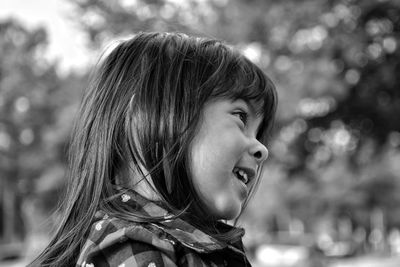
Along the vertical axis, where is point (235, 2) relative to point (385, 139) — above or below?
above

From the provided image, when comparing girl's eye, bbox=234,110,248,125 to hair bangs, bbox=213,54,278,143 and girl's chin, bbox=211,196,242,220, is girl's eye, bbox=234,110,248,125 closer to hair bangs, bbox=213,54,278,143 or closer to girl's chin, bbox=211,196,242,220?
hair bangs, bbox=213,54,278,143

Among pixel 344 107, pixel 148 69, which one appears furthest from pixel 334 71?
pixel 148 69

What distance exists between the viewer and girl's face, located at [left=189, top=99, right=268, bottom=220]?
1206mm

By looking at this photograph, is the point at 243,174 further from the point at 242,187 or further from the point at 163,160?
the point at 163,160

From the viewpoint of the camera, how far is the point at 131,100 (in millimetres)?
1243

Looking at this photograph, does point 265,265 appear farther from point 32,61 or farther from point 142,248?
point 32,61

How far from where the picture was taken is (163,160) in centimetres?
116

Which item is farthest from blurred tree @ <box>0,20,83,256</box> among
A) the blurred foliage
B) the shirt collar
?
the shirt collar

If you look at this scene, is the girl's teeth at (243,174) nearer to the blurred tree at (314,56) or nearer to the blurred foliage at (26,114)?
the blurred tree at (314,56)

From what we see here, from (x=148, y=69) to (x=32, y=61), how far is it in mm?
26984

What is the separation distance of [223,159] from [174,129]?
114mm

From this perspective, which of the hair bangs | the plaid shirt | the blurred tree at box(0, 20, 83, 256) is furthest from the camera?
the blurred tree at box(0, 20, 83, 256)

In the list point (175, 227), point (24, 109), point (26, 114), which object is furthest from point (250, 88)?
point (24, 109)

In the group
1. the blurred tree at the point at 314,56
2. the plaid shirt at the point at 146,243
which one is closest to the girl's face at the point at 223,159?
the plaid shirt at the point at 146,243
